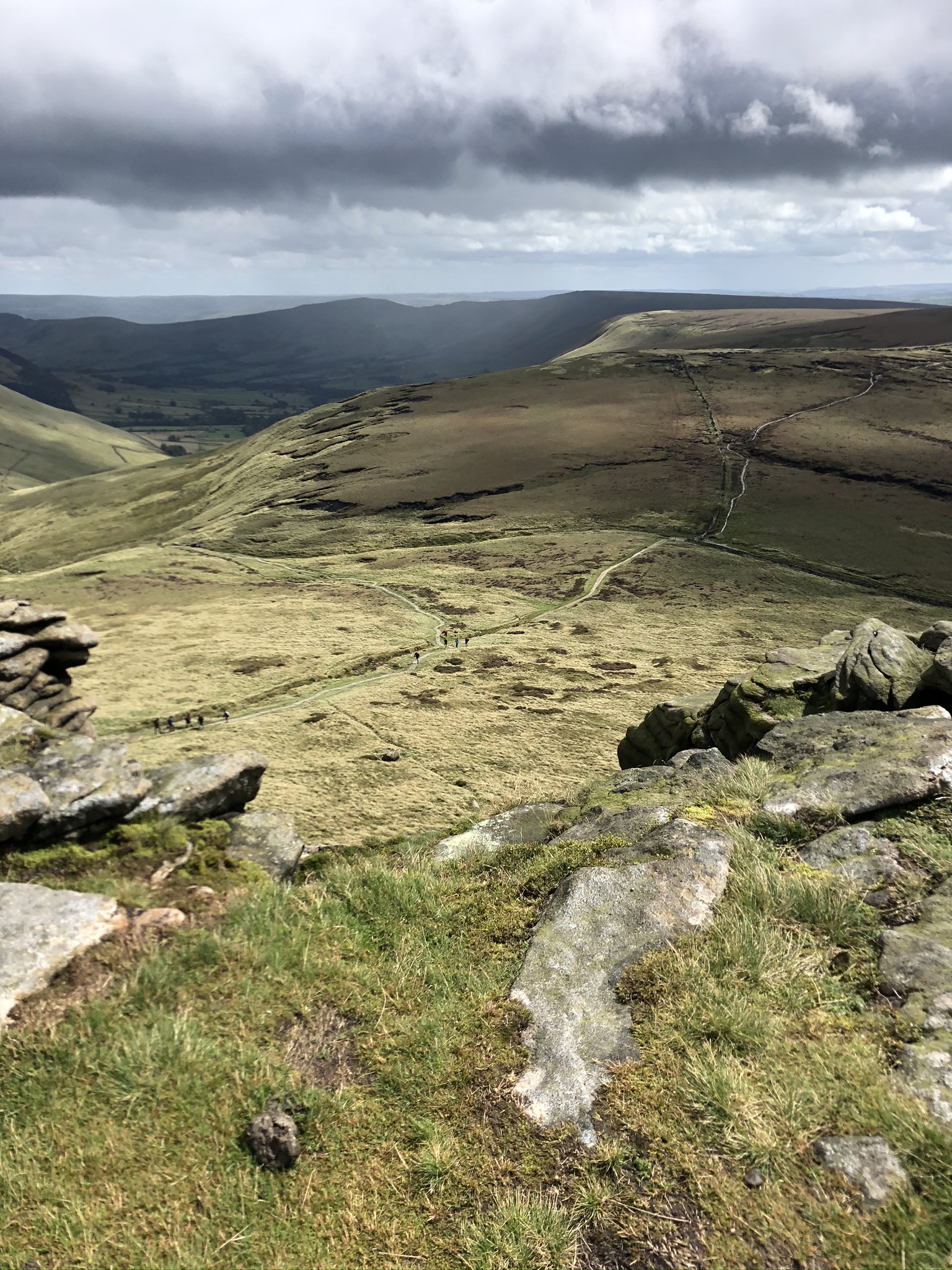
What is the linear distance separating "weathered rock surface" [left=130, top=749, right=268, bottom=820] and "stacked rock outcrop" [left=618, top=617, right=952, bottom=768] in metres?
11.0

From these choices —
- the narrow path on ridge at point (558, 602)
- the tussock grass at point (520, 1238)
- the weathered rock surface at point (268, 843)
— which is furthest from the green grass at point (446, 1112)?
the narrow path on ridge at point (558, 602)

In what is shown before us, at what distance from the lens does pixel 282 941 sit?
756 centimetres

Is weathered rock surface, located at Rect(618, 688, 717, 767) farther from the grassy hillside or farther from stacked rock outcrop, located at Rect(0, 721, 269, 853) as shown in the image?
Result: stacked rock outcrop, located at Rect(0, 721, 269, 853)

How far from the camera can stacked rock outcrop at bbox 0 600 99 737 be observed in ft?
101

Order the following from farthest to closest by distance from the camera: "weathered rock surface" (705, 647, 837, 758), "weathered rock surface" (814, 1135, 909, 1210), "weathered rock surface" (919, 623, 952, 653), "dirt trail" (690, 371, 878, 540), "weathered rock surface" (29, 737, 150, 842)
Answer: "dirt trail" (690, 371, 878, 540)
"weathered rock surface" (705, 647, 837, 758)
"weathered rock surface" (919, 623, 952, 653)
"weathered rock surface" (29, 737, 150, 842)
"weathered rock surface" (814, 1135, 909, 1210)

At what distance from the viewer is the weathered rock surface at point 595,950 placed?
6176mm

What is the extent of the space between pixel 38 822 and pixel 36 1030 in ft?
18.2

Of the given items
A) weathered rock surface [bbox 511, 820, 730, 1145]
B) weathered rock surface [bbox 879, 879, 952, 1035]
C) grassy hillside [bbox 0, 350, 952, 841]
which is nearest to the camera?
weathered rock surface [bbox 879, 879, 952, 1035]

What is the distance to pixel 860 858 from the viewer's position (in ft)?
28.0

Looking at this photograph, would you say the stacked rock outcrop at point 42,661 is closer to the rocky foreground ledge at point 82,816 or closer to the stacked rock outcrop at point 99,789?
the rocky foreground ledge at point 82,816

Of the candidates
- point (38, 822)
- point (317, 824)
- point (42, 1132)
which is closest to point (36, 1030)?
point (42, 1132)

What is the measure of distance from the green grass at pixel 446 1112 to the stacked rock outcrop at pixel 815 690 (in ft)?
26.5

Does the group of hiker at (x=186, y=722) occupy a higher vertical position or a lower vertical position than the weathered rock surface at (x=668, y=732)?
lower

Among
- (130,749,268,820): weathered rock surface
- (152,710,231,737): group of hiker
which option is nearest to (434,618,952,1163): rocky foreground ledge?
(130,749,268,820): weathered rock surface
